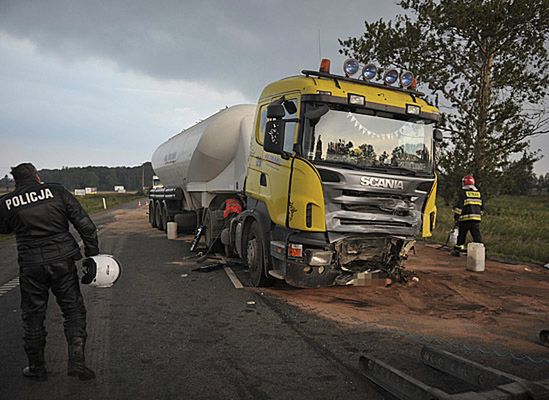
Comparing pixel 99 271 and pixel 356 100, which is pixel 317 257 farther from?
pixel 99 271

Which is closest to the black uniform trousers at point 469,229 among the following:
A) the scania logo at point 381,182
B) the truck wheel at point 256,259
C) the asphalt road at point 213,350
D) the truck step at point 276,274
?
the scania logo at point 381,182

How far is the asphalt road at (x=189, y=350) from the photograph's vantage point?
359 centimetres

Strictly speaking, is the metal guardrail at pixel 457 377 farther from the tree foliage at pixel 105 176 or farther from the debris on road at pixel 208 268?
the tree foliage at pixel 105 176

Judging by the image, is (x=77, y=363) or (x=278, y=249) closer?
(x=77, y=363)

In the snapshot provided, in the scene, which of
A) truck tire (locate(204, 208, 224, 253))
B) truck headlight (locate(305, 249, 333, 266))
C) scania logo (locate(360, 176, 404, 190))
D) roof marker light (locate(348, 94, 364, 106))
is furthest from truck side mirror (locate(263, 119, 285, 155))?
truck tire (locate(204, 208, 224, 253))

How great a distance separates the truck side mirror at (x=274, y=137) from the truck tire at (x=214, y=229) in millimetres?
3608

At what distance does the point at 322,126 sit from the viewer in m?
6.12

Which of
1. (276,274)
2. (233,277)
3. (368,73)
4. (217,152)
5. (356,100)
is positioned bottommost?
(233,277)

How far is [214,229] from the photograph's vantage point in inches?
396

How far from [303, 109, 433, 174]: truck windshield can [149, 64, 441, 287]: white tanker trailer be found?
14 millimetres

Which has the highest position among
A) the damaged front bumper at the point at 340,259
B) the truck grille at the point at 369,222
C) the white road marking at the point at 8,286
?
the truck grille at the point at 369,222

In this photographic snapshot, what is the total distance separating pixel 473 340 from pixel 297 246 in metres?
2.38

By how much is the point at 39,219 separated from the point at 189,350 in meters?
1.89

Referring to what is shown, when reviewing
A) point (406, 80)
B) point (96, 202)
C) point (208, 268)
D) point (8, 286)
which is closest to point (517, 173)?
point (406, 80)
